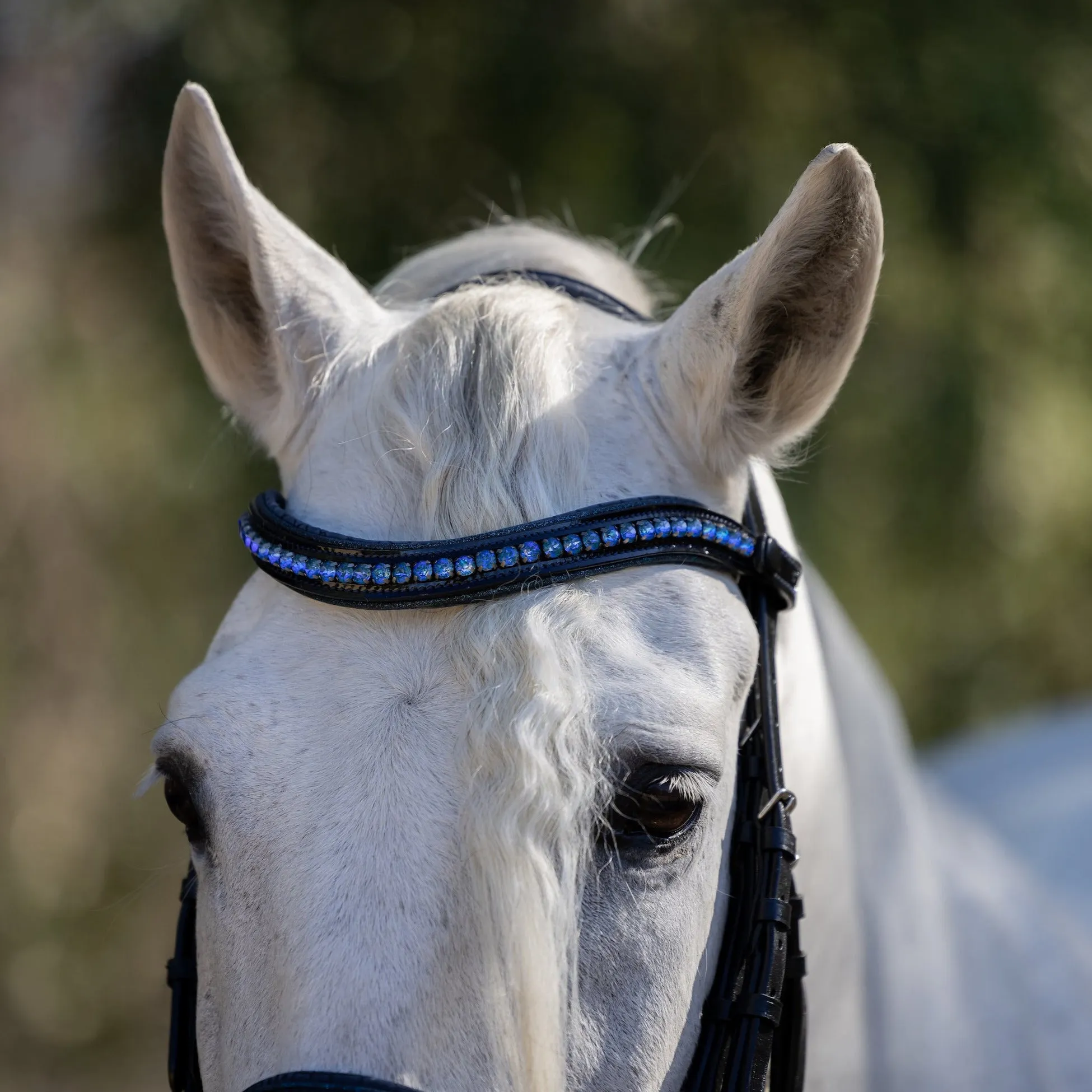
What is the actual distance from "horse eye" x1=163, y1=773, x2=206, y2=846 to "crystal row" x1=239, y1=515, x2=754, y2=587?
0.26m

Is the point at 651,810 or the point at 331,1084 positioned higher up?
the point at 651,810

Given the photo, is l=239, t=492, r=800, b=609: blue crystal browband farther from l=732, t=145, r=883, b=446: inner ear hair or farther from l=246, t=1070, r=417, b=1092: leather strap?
l=246, t=1070, r=417, b=1092: leather strap

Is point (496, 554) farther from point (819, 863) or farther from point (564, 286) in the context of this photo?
point (819, 863)

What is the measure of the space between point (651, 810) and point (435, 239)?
3.88 meters

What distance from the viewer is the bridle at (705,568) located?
1.08 meters

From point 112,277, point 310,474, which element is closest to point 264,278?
point 310,474

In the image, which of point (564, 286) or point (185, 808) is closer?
point (185, 808)

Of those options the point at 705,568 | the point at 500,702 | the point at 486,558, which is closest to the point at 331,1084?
the point at 500,702

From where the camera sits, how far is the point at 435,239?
14.9 feet

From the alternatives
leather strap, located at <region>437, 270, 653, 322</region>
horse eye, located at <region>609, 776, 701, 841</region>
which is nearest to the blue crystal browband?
horse eye, located at <region>609, 776, 701, 841</region>

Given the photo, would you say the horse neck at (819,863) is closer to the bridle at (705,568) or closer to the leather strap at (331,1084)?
the bridle at (705,568)

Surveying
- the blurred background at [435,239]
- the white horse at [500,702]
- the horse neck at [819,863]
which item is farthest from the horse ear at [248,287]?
the blurred background at [435,239]

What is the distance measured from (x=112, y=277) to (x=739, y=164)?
282cm

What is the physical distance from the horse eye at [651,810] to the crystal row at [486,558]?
0.80ft
